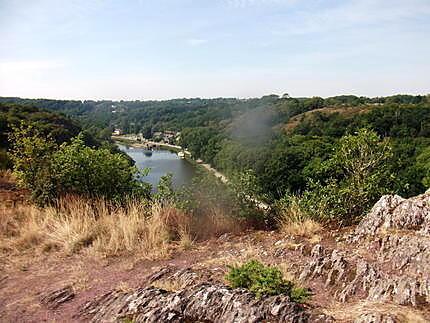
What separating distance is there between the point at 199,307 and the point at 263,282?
704 mm

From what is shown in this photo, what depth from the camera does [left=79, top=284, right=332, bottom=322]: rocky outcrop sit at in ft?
11.7

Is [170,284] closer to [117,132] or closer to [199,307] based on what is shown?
[199,307]

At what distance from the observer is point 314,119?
91688 millimetres

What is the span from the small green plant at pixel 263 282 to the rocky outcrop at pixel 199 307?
0.44ft

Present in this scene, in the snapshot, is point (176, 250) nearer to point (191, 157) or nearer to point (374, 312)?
point (374, 312)

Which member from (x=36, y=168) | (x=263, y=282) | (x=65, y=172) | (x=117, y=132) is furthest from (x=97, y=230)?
(x=117, y=132)

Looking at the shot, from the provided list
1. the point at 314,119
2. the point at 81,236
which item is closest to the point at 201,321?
the point at 81,236


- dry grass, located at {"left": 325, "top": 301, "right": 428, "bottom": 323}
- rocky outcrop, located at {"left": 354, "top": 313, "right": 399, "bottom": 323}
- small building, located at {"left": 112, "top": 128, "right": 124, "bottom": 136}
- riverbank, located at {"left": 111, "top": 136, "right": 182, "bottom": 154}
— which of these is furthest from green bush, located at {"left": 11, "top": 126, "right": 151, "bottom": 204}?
small building, located at {"left": 112, "top": 128, "right": 124, "bottom": 136}

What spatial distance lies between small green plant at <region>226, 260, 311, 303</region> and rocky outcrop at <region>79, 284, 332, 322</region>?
134mm

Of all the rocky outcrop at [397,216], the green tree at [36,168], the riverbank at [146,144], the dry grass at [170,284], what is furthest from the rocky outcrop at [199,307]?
the riverbank at [146,144]

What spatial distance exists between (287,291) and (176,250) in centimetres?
234

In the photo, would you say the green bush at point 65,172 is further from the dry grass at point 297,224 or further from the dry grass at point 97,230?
the dry grass at point 297,224

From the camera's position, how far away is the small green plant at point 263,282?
3.95m

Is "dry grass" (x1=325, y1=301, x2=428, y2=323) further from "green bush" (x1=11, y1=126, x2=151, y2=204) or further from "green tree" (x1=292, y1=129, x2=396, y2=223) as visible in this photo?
"green bush" (x1=11, y1=126, x2=151, y2=204)
